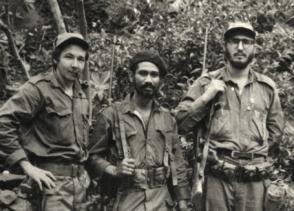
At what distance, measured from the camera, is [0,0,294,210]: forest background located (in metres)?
8.73

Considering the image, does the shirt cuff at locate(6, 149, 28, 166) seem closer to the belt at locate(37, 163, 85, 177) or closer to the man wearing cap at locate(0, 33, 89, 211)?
the man wearing cap at locate(0, 33, 89, 211)

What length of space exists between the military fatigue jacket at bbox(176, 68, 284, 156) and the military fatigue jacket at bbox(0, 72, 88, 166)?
114 cm

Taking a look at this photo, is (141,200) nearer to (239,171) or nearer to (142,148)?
(142,148)

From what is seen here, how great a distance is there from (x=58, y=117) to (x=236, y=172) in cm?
179

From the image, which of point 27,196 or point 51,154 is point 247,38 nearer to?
point 51,154

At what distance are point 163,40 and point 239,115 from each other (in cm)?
384

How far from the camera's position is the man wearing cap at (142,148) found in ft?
18.9

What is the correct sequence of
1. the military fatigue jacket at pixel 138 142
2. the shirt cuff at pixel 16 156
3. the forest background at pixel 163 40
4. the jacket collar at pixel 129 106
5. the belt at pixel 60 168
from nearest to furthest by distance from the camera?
the shirt cuff at pixel 16 156 < the belt at pixel 60 168 < the military fatigue jacket at pixel 138 142 < the jacket collar at pixel 129 106 < the forest background at pixel 163 40

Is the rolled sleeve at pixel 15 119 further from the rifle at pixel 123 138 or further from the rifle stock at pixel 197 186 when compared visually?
the rifle stock at pixel 197 186

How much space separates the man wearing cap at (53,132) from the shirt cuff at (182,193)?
87 centimetres

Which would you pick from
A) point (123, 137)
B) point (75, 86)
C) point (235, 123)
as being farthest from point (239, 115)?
point (75, 86)

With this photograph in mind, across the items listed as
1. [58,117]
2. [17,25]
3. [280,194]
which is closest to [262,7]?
[17,25]

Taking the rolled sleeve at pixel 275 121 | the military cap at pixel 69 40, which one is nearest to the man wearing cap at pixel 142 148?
the military cap at pixel 69 40

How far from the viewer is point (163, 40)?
9.74 metres
